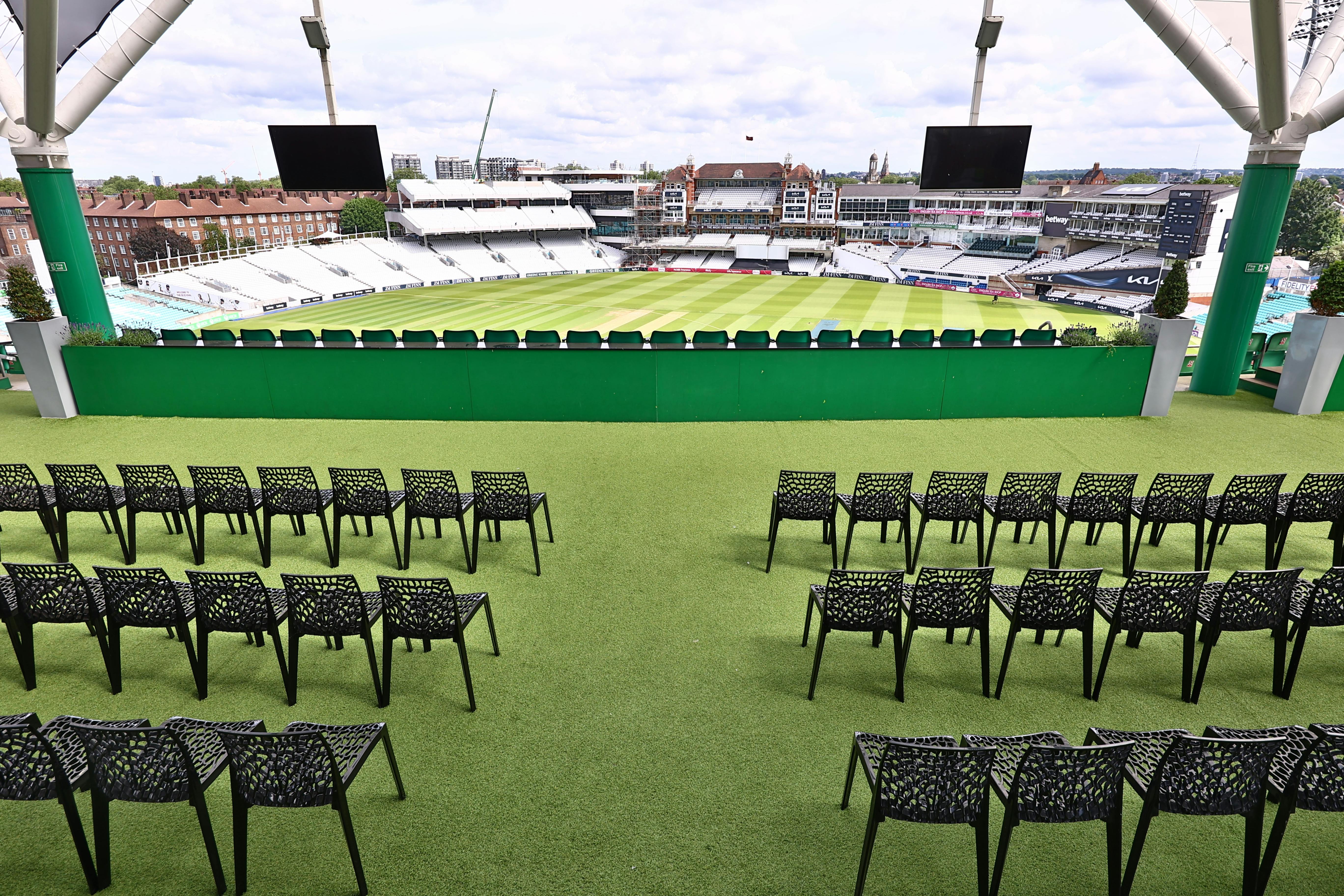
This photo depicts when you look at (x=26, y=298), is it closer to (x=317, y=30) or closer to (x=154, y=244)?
(x=317, y=30)

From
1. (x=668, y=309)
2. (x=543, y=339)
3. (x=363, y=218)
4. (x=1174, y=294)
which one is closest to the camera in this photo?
(x=1174, y=294)

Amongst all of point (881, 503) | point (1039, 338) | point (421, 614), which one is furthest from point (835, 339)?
point (421, 614)

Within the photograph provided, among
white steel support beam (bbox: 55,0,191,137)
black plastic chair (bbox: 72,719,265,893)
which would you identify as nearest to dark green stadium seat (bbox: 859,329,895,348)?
black plastic chair (bbox: 72,719,265,893)

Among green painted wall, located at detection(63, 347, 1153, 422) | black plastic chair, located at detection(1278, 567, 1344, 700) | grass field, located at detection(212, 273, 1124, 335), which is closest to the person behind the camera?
black plastic chair, located at detection(1278, 567, 1344, 700)

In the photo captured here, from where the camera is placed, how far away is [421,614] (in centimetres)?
484

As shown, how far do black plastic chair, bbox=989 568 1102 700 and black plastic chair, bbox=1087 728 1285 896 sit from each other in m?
1.51

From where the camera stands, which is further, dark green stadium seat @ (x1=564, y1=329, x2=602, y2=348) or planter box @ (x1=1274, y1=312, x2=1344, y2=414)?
dark green stadium seat @ (x1=564, y1=329, x2=602, y2=348)

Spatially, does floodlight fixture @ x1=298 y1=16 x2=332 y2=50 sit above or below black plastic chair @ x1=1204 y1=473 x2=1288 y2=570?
above

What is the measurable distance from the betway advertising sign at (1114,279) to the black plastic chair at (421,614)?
56.6 meters

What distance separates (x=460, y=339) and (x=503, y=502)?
21.5 feet

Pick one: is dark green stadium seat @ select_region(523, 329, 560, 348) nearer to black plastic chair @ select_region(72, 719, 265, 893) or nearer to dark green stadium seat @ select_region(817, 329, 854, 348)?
dark green stadium seat @ select_region(817, 329, 854, 348)

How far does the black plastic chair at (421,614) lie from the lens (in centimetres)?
481

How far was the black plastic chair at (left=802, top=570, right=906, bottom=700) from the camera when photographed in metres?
4.93

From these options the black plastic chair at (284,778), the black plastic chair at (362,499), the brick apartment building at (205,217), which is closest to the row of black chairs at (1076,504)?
the black plastic chair at (362,499)
